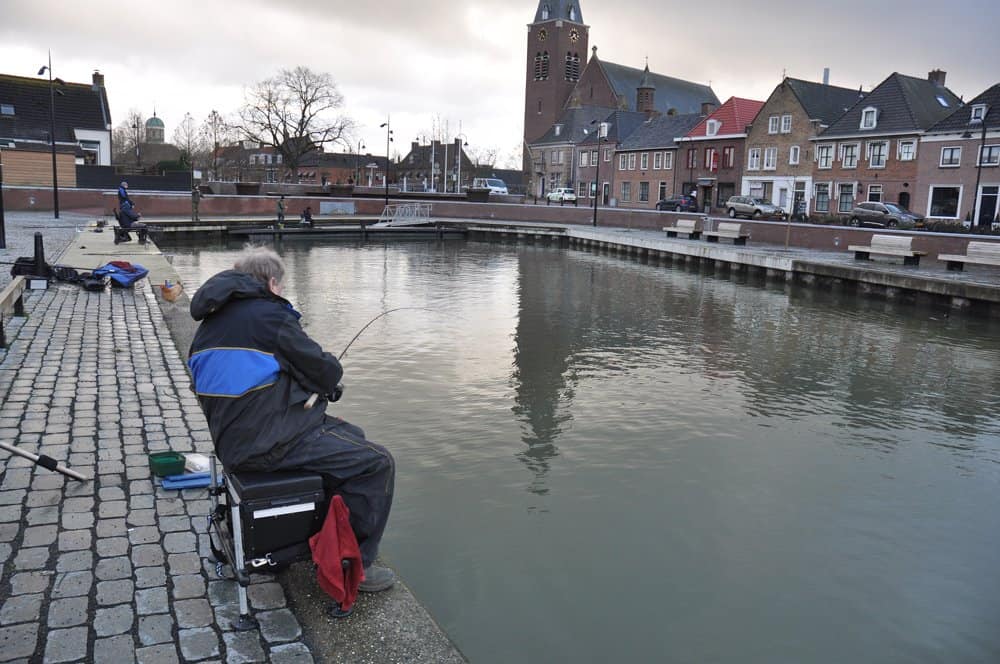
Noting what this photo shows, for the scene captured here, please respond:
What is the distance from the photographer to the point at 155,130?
396 ft

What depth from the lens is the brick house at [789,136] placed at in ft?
171

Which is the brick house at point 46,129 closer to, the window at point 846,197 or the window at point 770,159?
the window at point 770,159

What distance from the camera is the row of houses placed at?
42.2 meters

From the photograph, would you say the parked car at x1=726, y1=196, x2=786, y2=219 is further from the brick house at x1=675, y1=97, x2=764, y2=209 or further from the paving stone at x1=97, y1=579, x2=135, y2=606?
the paving stone at x1=97, y1=579, x2=135, y2=606

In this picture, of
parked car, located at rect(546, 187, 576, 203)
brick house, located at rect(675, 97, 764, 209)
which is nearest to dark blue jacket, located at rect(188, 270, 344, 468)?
brick house, located at rect(675, 97, 764, 209)

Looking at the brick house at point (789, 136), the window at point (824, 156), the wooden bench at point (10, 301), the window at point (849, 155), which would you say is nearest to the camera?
the wooden bench at point (10, 301)

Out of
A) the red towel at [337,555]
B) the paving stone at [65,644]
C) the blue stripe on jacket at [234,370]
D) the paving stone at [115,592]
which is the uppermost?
the blue stripe on jacket at [234,370]

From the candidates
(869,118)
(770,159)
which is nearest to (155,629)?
(869,118)

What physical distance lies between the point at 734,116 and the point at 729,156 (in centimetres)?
301

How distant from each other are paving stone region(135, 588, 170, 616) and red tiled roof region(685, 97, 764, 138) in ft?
194

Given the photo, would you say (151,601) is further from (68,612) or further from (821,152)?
(821,152)

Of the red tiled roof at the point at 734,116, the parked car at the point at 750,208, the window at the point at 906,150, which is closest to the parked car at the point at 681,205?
the parked car at the point at 750,208

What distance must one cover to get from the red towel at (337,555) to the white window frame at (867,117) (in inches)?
2024

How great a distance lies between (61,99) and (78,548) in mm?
56818
